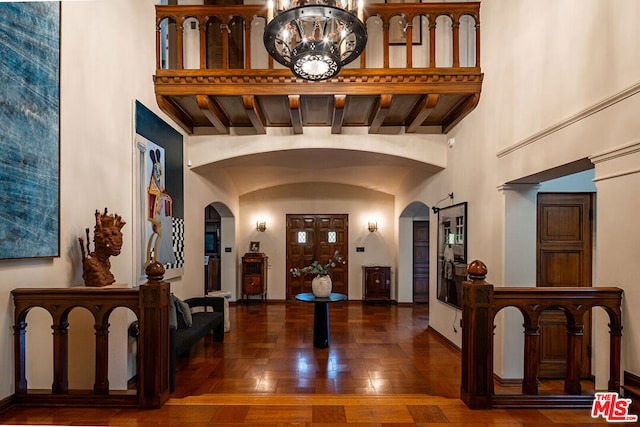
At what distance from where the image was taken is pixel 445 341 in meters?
5.76

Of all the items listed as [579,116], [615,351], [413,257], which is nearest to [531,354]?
[615,351]

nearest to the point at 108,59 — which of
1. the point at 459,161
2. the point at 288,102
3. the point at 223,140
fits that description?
the point at 288,102

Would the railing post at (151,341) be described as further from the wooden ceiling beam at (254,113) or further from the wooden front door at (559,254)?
the wooden front door at (559,254)

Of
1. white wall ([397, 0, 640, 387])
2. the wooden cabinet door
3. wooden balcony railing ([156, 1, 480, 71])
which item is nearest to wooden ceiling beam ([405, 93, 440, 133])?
wooden balcony railing ([156, 1, 480, 71])

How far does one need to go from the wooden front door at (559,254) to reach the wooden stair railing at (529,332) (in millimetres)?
2072

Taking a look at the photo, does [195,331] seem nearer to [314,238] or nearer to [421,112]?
[421,112]

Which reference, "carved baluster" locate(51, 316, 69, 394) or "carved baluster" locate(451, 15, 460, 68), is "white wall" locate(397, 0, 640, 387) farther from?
"carved baluster" locate(51, 316, 69, 394)

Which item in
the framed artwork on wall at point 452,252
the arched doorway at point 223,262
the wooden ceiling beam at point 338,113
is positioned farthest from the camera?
the arched doorway at point 223,262

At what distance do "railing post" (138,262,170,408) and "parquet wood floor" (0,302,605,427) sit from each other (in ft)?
0.31

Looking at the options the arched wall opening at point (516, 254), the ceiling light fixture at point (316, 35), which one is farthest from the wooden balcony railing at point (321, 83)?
Result: the ceiling light fixture at point (316, 35)

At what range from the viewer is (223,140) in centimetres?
575

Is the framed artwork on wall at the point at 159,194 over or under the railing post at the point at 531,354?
over

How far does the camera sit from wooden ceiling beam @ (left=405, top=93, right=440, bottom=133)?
15.0 ft

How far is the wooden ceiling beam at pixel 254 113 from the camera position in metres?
4.56
